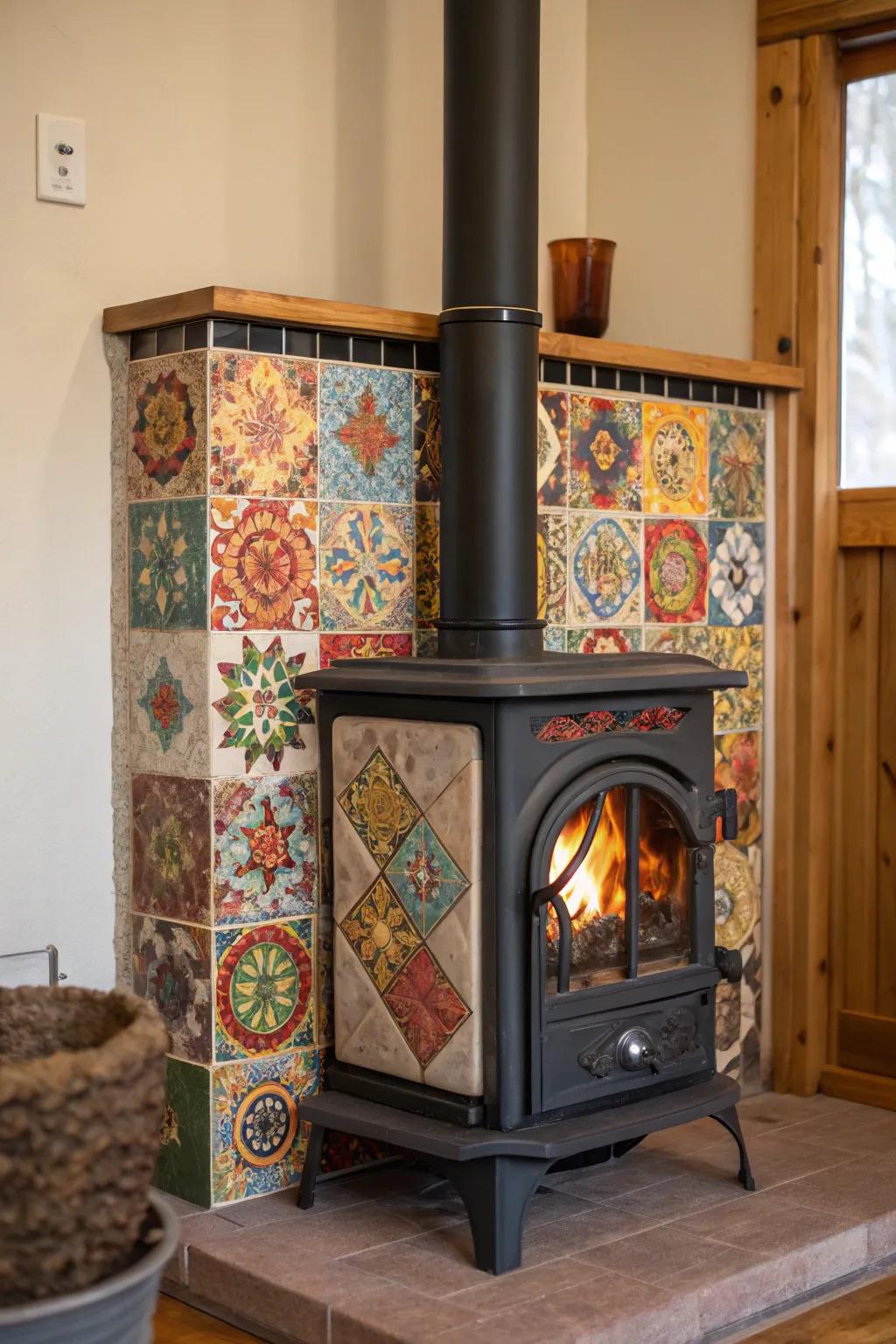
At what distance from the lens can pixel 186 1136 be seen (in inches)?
93.6

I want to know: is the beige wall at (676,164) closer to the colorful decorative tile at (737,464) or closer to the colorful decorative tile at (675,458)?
the colorful decorative tile at (737,464)

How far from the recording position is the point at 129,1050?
1.52 m

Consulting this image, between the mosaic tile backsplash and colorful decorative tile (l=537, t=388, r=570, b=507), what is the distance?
0.21 metres

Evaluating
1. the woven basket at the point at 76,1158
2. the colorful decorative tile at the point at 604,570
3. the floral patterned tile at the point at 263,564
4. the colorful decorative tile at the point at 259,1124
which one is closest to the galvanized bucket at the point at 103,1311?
the woven basket at the point at 76,1158

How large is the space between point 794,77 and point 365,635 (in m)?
1.41

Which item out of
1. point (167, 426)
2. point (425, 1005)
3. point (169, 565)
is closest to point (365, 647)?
point (169, 565)

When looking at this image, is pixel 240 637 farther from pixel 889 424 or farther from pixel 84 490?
pixel 889 424

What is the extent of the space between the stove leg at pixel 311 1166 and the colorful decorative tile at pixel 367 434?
956 mm

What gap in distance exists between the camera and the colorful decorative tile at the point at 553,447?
267 cm

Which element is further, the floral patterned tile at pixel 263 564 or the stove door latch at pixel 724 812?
the stove door latch at pixel 724 812

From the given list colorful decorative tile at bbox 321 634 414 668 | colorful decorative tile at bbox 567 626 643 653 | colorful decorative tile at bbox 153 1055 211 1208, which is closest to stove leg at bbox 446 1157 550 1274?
colorful decorative tile at bbox 153 1055 211 1208

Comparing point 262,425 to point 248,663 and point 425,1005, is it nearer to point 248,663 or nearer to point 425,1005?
point 248,663

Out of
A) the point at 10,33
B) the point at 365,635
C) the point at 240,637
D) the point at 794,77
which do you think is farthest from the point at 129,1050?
the point at 794,77

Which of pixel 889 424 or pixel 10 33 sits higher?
pixel 10 33
